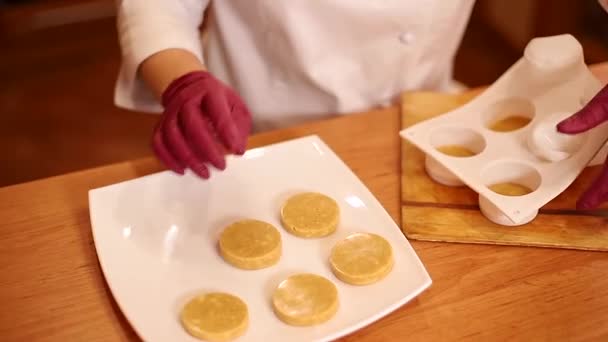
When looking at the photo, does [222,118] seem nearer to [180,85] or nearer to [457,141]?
[180,85]

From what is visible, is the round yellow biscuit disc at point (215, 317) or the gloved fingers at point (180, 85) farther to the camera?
the gloved fingers at point (180, 85)

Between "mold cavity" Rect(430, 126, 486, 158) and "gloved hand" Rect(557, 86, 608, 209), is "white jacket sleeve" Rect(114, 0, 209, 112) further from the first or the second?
"gloved hand" Rect(557, 86, 608, 209)

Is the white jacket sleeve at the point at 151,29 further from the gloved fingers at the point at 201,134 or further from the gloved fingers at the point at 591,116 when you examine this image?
the gloved fingers at the point at 591,116

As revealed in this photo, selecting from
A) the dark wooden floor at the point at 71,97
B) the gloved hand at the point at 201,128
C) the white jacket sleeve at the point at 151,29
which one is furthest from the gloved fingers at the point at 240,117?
the dark wooden floor at the point at 71,97

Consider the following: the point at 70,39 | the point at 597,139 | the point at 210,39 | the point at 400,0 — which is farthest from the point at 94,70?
the point at 597,139

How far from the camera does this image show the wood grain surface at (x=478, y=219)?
0.71m

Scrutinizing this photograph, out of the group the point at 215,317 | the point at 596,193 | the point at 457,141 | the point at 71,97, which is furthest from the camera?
the point at 71,97

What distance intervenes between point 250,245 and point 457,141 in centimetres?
30

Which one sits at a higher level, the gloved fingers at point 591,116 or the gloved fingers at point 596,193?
the gloved fingers at point 591,116

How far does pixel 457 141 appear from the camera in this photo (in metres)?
0.82

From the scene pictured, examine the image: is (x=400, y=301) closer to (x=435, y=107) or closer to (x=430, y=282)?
(x=430, y=282)

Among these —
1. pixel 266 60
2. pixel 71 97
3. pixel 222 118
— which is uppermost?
pixel 222 118

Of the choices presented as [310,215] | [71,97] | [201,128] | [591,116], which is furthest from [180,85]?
[71,97]

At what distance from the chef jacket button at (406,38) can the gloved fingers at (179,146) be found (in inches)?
15.5
